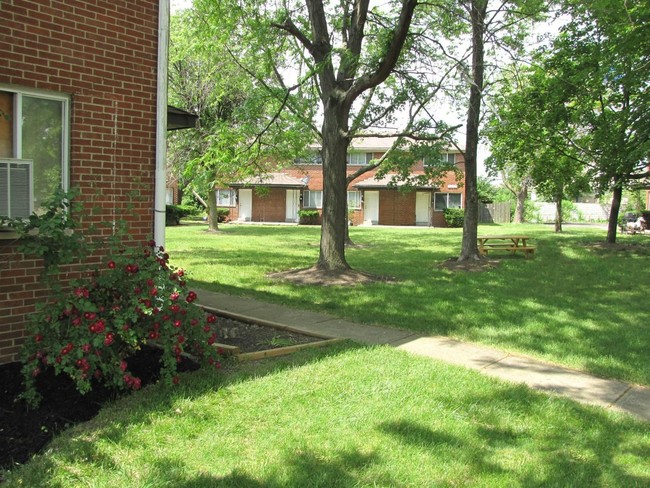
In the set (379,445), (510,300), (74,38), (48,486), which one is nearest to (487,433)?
(379,445)

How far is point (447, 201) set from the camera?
125 ft

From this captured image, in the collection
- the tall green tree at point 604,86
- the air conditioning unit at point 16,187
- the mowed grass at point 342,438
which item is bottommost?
the mowed grass at point 342,438

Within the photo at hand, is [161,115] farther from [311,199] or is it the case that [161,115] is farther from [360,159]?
[311,199]

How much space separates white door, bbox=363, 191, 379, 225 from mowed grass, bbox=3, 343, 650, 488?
34396 millimetres

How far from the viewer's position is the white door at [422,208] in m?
38.3

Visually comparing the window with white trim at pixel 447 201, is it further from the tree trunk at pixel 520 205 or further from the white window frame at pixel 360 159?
the tree trunk at pixel 520 205

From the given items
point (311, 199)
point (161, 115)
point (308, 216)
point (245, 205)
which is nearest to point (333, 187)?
point (161, 115)

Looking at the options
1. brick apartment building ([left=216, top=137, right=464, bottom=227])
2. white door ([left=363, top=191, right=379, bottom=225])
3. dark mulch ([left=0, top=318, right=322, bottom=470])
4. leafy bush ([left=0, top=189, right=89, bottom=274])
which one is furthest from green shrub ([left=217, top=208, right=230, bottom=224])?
leafy bush ([left=0, top=189, right=89, bottom=274])

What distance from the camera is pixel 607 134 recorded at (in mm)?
13930

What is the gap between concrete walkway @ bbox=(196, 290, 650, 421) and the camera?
4.83 metres

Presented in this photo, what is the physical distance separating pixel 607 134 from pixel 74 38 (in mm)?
13280

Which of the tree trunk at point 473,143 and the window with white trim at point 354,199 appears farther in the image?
the window with white trim at point 354,199

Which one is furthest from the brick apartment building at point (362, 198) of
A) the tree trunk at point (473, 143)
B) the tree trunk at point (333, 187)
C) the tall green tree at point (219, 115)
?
the tree trunk at point (333, 187)

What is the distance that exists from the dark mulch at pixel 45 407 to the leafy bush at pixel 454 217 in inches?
1286
